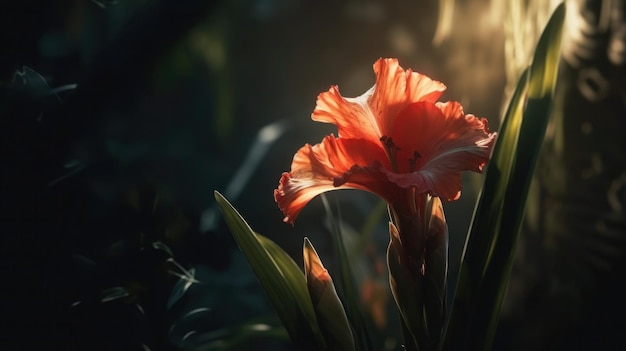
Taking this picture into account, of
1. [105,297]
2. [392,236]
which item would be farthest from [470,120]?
[105,297]

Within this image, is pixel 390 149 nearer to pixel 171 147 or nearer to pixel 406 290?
pixel 406 290

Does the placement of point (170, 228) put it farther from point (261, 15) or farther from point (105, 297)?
point (261, 15)

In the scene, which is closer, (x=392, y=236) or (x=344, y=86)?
(x=392, y=236)

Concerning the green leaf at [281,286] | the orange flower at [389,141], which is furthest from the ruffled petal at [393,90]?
the green leaf at [281,286]

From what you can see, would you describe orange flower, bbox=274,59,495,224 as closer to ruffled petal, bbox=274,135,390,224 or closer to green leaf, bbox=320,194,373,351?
ruffled petal, bbox=274,135,390,224

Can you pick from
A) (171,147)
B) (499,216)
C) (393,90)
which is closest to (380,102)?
(393,90)

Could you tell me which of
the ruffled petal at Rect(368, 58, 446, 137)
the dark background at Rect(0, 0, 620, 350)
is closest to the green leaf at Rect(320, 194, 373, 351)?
the dark background at Rect(0, 0, 620, 350)
